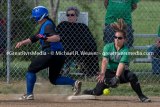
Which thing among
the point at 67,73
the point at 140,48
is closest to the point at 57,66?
the point at 67,73

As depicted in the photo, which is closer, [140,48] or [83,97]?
[83,97]

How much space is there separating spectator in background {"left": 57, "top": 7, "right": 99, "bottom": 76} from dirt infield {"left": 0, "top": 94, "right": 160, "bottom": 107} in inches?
69.0

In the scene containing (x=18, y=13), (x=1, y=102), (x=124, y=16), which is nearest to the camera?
(x=1, y=102)

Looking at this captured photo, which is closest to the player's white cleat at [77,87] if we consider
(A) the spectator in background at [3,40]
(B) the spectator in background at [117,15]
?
(B) the spectator in background at [117,15]

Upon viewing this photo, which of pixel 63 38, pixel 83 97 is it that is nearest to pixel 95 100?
pixel 83 97

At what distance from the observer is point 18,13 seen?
39.0ft

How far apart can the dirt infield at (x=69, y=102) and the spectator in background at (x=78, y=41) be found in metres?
1.75

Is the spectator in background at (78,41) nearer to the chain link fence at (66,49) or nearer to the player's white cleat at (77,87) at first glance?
the chain link fence at (66,49)

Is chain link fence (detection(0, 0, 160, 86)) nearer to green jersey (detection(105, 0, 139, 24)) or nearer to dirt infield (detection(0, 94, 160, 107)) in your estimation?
green jersey (detection(105, 0, 139, 24))

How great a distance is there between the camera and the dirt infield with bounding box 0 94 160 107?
9.18 metres

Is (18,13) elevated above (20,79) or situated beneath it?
elevated above

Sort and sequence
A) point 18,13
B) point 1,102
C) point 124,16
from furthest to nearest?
point 18,13 < point 124,16 < point 1,102

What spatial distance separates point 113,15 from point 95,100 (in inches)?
81.2

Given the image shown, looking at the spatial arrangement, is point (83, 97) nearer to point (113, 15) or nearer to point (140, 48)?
point (113, 15)
